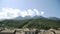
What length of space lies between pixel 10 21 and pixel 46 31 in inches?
35.7

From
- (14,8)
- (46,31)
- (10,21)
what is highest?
(14,8)

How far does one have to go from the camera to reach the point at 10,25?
13.6 feet

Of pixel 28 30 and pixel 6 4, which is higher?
pixel 6 4

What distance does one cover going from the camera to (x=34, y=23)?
4117 mm

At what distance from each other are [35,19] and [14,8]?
1.90ft

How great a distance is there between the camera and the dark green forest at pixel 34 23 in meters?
4.09

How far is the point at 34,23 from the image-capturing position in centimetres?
412

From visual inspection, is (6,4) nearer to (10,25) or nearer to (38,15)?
(10,25)

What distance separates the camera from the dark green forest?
4094mm

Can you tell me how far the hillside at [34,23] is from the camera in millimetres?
4098

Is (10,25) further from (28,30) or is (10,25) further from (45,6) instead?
(45,6)

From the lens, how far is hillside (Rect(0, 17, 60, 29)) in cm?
410

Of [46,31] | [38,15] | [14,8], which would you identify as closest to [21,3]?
[14,8]

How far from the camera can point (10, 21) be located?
4.14m
